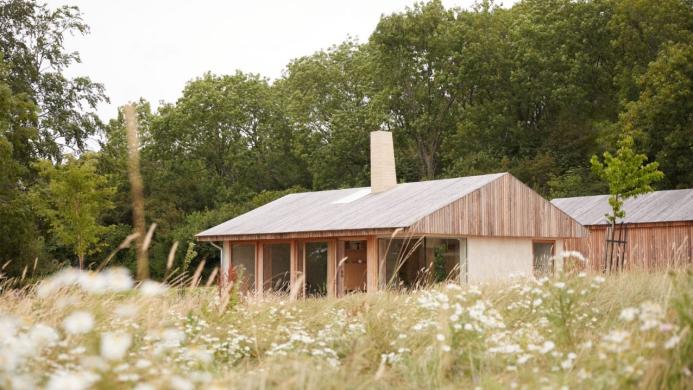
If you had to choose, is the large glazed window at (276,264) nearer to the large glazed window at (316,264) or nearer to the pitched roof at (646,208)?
the large glazed window at (316,264)

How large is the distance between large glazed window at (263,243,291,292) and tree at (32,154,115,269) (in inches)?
346

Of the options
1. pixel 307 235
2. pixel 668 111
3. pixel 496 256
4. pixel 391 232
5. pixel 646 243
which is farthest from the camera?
pixel 668 111

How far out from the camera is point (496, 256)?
2166cm

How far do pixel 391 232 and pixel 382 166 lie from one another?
19.9ft

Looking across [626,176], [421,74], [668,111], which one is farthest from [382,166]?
[421,74]

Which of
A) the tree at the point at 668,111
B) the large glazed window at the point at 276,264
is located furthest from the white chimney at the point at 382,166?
the tree at the point at 668,111

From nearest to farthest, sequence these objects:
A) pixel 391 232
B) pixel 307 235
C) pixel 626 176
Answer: pixel 391 232
pixel 307 235
pixel 626 176

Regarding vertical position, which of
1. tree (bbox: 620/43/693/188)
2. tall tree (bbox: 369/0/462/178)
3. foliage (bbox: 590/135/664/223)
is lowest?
foliage (bbox: 590/135/664/223)

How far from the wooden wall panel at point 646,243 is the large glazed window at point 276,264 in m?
8.55

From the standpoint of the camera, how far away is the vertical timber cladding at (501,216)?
19672 millimetres

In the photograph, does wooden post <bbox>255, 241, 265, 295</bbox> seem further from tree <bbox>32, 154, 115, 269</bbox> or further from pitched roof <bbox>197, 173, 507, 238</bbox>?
tree <bbox>32, 154, 115, 269</bbox>

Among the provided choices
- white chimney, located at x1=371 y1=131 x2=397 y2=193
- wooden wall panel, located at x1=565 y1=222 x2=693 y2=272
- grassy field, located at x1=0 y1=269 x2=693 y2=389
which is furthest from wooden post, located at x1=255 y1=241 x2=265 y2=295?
grassy field, located at x1=0 y1=269 x2=693 y2=389

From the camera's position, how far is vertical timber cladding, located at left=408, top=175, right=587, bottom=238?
774 inches

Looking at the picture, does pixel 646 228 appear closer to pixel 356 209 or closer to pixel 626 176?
pixel 626 176
